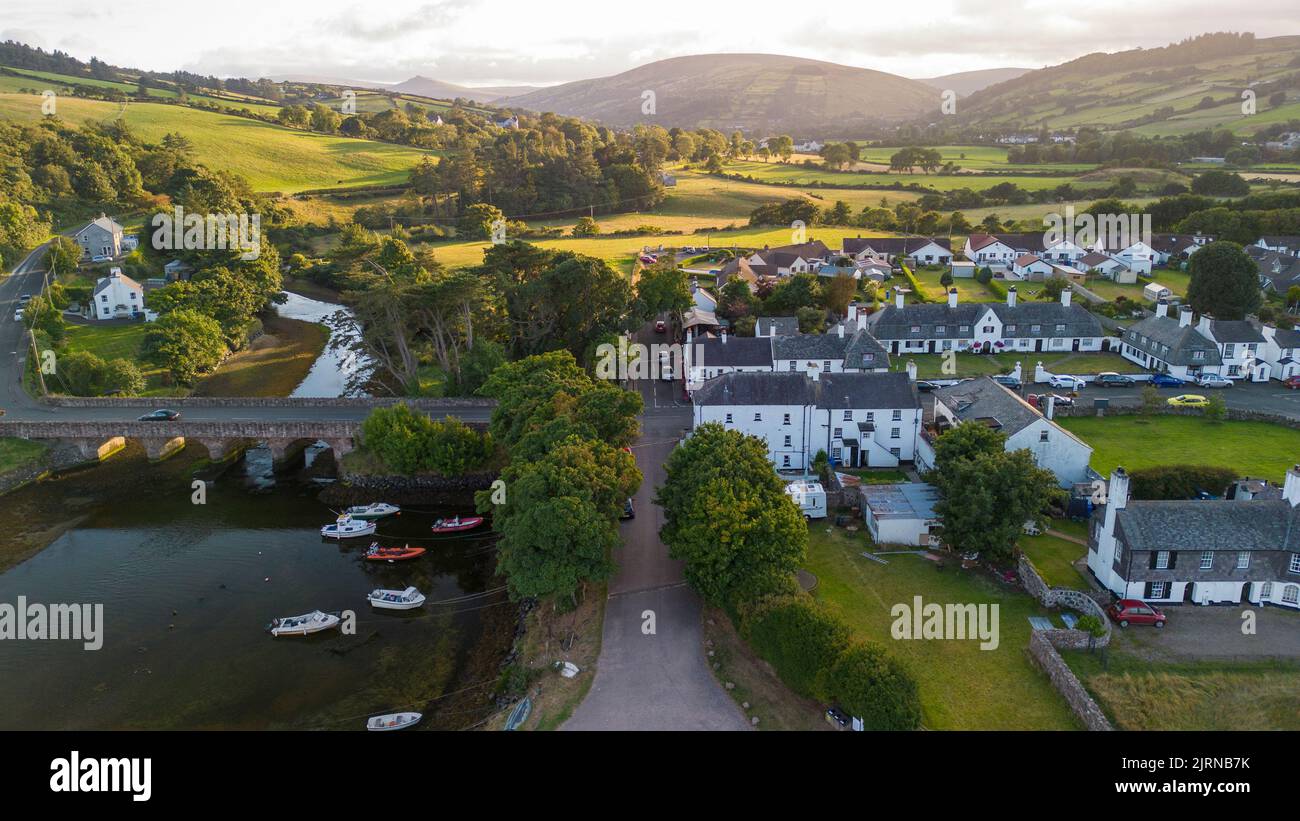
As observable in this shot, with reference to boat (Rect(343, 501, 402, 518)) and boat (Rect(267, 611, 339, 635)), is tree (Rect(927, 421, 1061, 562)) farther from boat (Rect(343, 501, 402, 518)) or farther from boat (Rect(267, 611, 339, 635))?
boat (Rect(343, 501, 402, 518))

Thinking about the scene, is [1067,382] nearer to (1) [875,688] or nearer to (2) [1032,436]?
(2) [1032,436]

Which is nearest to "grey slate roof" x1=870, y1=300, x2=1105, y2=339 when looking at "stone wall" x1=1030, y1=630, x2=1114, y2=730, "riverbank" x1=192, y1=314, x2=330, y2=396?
"stone wall" x1=1030, y1=630, x2=1114, y2=730

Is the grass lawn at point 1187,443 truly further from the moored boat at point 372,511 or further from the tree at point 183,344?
the tree at point 183,344

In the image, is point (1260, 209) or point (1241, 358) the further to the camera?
point (1260, 209)

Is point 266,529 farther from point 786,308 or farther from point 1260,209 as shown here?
point 1260,209

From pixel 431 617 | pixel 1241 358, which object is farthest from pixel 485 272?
pixel 1241 358
